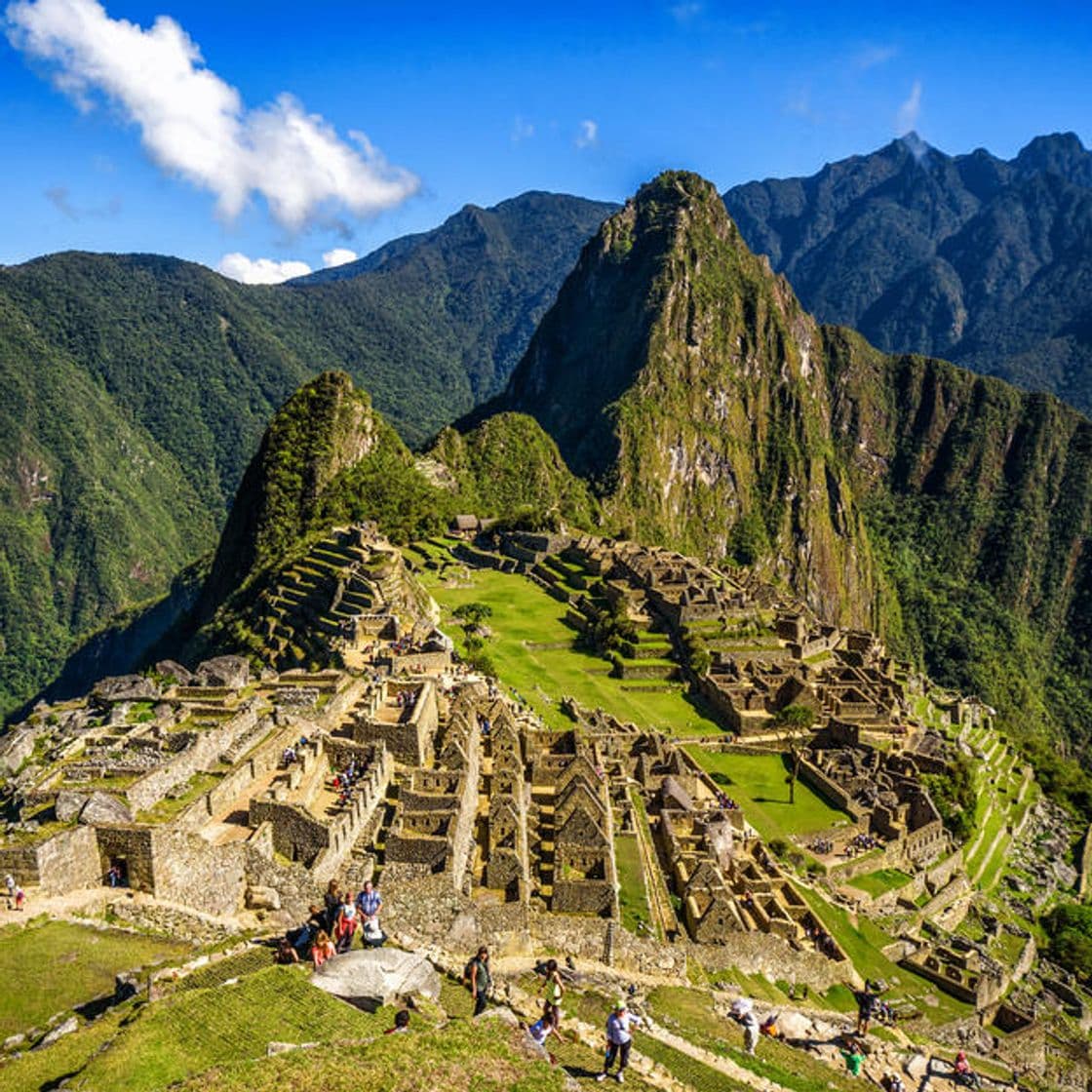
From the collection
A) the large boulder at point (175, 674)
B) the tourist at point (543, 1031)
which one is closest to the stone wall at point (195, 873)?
the tourist at point (543, 1031)

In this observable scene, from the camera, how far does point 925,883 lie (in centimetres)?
4731

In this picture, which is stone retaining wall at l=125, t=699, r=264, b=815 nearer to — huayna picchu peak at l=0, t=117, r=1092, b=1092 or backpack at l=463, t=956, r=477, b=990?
huayna picchu peak at l=0, t=117, r=1092, b=1092

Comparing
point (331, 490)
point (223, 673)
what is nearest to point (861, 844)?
point (223, 673)

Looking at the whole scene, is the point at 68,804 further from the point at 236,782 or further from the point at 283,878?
the point at 283,878

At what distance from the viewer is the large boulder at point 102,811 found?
20.5m

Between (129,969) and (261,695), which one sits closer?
(129,969)

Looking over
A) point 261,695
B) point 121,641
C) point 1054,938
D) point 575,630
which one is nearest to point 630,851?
point 261,695

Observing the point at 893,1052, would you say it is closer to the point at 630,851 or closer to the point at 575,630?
the point at 630,851

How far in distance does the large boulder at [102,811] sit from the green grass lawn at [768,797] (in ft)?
102

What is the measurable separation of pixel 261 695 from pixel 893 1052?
22824mm

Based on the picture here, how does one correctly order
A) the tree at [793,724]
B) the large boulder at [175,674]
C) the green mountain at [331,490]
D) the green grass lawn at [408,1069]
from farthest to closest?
the green mountain at [331,490] → the tree at [793,724] → the large boulder at [175,674] → the green grass lawn at [408,1069]

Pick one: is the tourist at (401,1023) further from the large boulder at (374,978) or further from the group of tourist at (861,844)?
the group of tourist at (861,844)

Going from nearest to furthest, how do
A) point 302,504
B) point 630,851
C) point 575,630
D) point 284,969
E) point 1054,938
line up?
point 284,969
point 630,851
point 1054,938
point 575,630
point 302,504

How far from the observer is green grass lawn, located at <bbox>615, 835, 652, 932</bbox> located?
25953 millimetres
